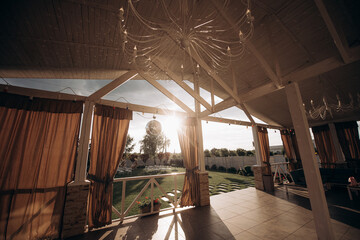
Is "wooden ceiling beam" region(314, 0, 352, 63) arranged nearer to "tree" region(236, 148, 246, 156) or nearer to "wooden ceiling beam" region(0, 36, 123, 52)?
"wooden ceiling beam" region(0, 36, 123, 52)

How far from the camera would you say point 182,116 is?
4363 millimetres

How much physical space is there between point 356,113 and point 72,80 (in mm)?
9548

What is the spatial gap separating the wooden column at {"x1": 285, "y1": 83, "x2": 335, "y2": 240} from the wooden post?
13.3ft

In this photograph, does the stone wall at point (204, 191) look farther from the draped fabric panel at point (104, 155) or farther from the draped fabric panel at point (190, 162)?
the draped fabric panel at point (104, 155)

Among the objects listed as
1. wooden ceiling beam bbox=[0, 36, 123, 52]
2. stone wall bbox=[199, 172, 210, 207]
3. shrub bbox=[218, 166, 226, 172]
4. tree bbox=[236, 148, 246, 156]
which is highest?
wooden ceiling beam bbox=[0, 36, 123, 52]

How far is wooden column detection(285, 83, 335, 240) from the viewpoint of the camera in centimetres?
207

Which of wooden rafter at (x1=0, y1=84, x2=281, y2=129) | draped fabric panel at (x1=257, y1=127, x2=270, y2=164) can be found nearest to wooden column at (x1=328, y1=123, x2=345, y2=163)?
draped fabric panel at (x1=257, y1=127, x2=270, y2=164)

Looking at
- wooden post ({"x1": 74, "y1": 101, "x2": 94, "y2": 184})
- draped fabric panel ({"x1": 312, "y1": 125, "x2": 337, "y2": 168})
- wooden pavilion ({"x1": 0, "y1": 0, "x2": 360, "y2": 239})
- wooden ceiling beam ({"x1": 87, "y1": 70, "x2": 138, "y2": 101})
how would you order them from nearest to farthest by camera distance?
wooden pavilion ({"x1": 0, "y1": 0, "x2": 360, "y2": 239}), wooden post ({"x1": 74, "y1": 101, "x2": 94, "y2": 184}), wooden ceiling beam ({"x1": 87, "y1": 70, "x2": 138, "y2": 101}), draped fabric panel ({"x1": 312, "y1": 125, "x2": 337, "y2": 168})

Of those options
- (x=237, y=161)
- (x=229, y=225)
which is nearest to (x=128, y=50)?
(x=229, y=225)

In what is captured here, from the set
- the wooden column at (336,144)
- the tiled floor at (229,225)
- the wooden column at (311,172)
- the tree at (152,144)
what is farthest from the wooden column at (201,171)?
the tree at (152,144)

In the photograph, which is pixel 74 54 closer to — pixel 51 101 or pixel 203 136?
pixel 51 101

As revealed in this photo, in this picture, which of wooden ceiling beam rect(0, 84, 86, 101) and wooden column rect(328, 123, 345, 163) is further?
wooden column rect(328, 123, 345, 163)

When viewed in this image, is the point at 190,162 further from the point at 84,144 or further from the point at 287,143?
the point at 287,143

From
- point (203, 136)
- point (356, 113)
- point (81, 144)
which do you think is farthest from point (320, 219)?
point (356, 113)
